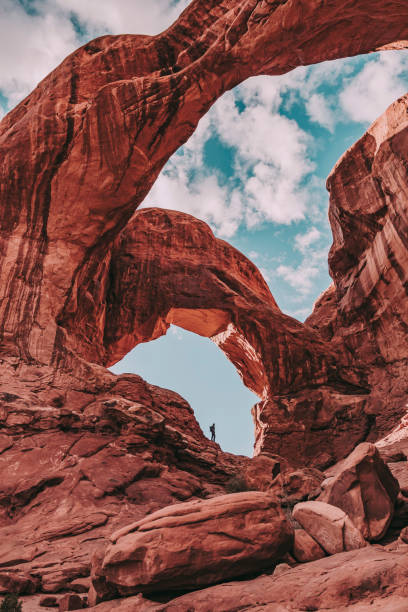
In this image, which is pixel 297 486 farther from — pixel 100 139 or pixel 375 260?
pixel 100 139

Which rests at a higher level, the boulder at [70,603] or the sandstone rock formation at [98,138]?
the sandstone rock formation at [98,138]

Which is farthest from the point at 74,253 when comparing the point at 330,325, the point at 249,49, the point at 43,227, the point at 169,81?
the point at 330,325

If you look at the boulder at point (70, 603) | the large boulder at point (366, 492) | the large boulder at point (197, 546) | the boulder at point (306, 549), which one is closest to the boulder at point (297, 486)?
the large boulder at point (366, 492)

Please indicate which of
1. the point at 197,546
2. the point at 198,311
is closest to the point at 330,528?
the point at 197,546

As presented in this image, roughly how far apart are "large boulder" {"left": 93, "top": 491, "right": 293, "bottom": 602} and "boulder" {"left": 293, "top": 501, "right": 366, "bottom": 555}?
45 cm

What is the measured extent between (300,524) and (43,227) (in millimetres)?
13902

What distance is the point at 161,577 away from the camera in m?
5.14

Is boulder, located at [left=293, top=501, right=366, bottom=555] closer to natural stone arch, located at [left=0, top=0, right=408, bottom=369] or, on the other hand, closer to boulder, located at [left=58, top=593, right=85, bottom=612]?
boulder, located at [left=58, top=593, right=85, bottom=612]

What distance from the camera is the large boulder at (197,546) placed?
5.20m

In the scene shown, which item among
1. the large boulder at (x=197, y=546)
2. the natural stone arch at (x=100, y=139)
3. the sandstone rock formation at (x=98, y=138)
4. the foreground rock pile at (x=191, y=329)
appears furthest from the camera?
the natural stone arch at (x=100, y=139)

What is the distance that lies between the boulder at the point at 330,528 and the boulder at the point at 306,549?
0.08m

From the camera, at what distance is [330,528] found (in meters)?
5.82

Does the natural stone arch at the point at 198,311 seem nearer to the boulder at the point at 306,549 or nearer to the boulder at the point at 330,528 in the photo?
the boulder at the point at 330,528

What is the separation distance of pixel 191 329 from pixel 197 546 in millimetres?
20383
